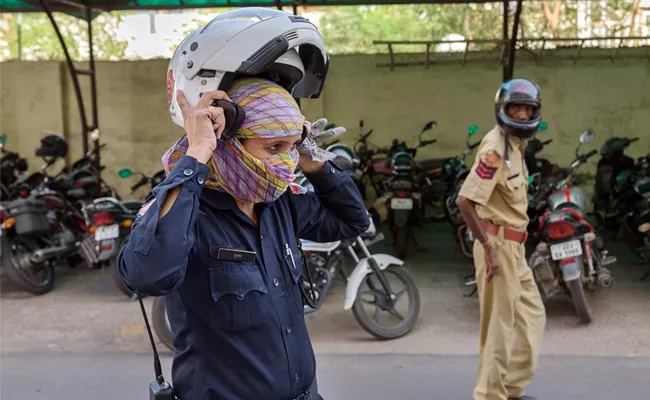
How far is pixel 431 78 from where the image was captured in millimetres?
7523

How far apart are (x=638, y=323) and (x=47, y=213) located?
17.0ft

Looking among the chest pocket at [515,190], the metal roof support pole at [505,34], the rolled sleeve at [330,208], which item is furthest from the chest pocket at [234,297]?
the metal roof support pole at [505,34]

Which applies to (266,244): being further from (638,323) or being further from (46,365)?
(638,323)

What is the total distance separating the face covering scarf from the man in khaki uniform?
1918 mm

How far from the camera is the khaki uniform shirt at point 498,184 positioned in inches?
132

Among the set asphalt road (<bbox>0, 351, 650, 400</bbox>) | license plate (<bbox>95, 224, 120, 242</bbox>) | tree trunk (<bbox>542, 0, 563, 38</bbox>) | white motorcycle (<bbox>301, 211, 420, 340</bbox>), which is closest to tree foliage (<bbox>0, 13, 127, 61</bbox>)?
license plate (<bbox>95, 224, 120, 242</bbox>)

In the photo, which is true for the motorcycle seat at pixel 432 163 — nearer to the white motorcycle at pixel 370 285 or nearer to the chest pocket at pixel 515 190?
the white motorcycle at pixel 370 285

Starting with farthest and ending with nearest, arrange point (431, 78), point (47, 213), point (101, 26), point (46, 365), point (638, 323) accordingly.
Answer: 1. point (101, 26)
2. point (431, 78)
3. point (47, 213)
4. point (638, 323)
5. point (46, 365)

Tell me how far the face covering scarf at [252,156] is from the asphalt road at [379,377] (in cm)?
245

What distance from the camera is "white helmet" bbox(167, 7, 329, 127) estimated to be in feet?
5.28

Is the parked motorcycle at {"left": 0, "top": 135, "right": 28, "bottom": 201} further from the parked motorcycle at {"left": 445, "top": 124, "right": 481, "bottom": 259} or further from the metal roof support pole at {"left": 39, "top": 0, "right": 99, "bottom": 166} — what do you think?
the parked motorcycle at {"left": 445, "top": 124, "right": 481, "bottom": 259}

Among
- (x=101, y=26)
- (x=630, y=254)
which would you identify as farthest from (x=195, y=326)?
(x=101, y=26)

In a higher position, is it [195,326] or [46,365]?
[195,326]

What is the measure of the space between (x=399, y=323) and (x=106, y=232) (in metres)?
2.74
